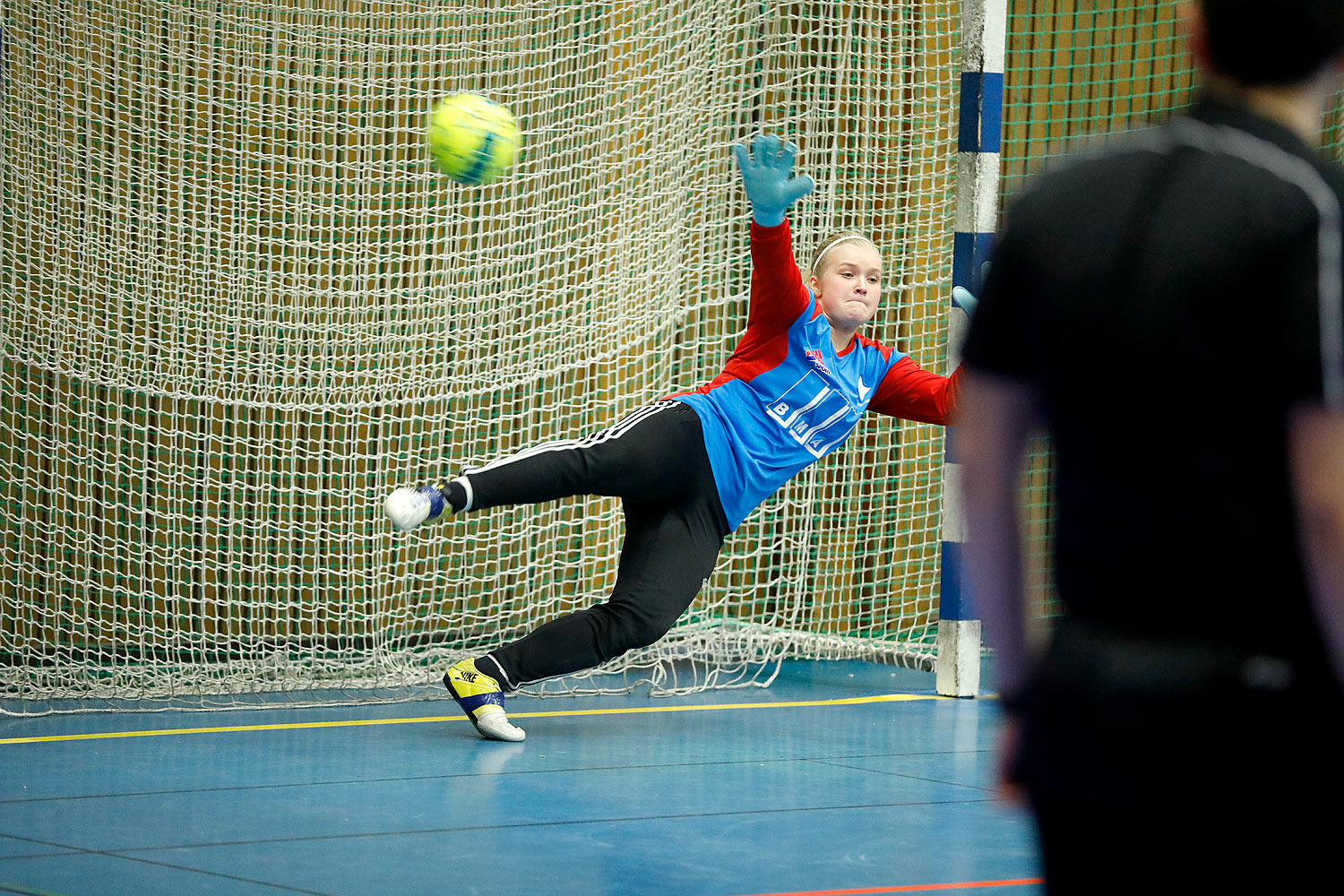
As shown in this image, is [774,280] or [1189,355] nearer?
[1189,355]

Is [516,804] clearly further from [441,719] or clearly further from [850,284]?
[850,284]

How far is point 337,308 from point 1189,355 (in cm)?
501

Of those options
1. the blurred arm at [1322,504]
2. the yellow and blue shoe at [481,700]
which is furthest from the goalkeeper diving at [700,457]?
the blurred arm at [1322,504]

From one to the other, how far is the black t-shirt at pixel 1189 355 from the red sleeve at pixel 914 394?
3.91 m

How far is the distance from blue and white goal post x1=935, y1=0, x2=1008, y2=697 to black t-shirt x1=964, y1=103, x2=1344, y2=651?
4.65 m

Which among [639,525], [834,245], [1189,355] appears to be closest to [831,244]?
[834,245]

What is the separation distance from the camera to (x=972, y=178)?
20.3ft

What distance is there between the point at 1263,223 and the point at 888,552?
6.96 meters

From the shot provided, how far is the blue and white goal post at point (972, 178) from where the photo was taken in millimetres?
6156

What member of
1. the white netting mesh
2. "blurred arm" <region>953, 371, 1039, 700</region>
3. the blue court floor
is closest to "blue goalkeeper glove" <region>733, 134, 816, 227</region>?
the blue court floor

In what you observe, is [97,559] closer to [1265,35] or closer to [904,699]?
[904,699]

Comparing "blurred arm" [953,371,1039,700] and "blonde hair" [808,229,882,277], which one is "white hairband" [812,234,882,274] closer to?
"blonde hair" [808,229,882,277]

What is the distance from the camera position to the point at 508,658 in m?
5.10

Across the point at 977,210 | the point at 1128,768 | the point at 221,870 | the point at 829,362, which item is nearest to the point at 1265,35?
the point at 1128,768
